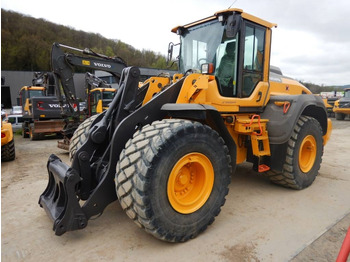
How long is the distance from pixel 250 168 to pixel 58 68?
4.20 metres

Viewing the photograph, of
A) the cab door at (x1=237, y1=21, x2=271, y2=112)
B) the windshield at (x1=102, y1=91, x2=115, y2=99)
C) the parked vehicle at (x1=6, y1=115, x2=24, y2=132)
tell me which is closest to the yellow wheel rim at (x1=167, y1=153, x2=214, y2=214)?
the cab door at (x1=237, y1=21, x2=271, y2=112)

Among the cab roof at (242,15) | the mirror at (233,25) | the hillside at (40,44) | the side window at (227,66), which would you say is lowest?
the side window at (227,66)

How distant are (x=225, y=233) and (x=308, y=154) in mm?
2453

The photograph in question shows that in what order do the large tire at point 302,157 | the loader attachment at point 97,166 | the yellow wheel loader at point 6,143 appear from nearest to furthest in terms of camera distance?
the loader attachment at point 97,166
the large tire at point 302,157
the yellow wheel loader at point 6,143

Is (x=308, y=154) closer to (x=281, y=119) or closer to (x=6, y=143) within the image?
(x=281, y=119)

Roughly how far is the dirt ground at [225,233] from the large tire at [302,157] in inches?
6.8

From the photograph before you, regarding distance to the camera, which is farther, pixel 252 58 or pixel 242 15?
pixel 252 58

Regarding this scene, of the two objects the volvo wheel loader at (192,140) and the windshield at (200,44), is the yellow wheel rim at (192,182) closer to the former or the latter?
the volvo wheel loader at (192,140)

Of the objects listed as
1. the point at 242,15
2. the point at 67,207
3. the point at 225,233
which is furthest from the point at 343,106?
the point at 67,207

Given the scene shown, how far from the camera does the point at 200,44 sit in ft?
12.7

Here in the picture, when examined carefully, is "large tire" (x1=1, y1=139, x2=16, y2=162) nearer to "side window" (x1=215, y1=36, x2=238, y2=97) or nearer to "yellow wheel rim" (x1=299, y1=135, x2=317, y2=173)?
"side window" (x1=215, y1=36, x2=238, y2=97)

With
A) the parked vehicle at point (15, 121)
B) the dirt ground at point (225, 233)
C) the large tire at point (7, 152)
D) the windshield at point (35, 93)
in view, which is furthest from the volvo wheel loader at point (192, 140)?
the parked vehicle at point (15, 121)

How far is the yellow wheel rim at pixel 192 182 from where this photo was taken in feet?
8.76

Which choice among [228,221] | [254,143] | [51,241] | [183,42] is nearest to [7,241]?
[51,241]
